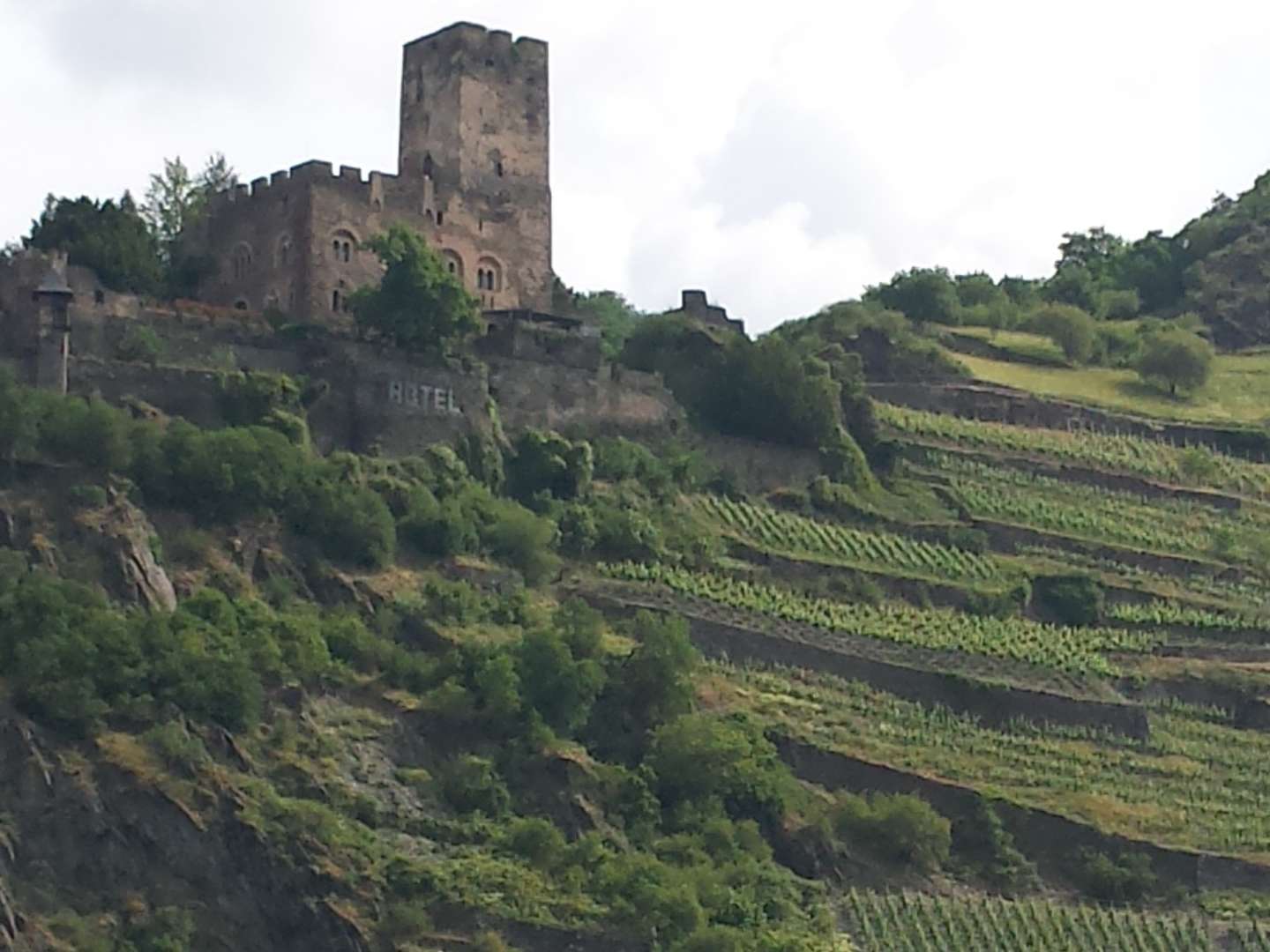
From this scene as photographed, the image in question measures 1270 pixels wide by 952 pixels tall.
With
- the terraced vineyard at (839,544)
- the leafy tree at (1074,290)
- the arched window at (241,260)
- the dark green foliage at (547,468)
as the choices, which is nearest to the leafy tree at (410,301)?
the dark green foliage at (547,468)

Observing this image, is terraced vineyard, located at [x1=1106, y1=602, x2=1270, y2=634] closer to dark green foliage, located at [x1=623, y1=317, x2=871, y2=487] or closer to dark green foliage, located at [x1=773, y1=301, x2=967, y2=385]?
dark green foliage, located at [x1=623, y1=317, x2=871, y2=487]

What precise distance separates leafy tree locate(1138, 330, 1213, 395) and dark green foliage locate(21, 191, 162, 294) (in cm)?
2945

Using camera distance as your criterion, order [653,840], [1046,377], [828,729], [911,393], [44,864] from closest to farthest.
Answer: [44,864], [653,840], [828,729], [911,393], [1046,377]

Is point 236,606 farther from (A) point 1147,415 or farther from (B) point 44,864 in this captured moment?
(A) point 1147,415

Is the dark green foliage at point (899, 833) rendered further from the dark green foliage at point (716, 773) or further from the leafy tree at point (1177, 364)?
the leafy tree at point (1177, 364)

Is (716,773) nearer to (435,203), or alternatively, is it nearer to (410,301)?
(410,301)

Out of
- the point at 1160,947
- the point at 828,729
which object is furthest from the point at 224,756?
the point at 1160,947

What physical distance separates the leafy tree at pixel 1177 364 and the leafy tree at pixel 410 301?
26.7 metres

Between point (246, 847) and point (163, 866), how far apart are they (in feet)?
4.19

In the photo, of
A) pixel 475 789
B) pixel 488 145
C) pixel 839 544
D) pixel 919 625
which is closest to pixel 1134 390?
pixel 839 544

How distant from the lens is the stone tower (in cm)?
7269

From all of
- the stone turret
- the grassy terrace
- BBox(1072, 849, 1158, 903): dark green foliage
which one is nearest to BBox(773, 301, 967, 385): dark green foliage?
the grassy terrace

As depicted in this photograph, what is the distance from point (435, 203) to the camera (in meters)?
71.9

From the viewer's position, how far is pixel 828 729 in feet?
205
